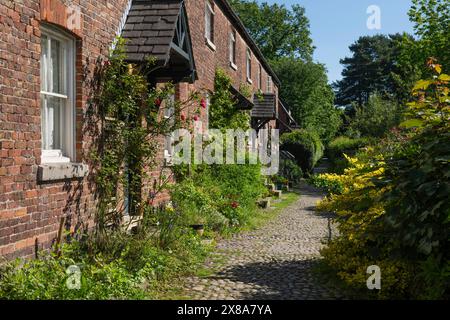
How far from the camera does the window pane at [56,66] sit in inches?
247

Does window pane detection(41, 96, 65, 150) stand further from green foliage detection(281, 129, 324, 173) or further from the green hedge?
green foliage detection(281, 129, 324, 173)

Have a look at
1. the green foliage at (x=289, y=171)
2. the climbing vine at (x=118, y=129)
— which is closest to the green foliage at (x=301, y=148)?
the green foliage at (x=289, y=171)

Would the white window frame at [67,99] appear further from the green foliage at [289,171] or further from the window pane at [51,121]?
the green foliage at [289,171]

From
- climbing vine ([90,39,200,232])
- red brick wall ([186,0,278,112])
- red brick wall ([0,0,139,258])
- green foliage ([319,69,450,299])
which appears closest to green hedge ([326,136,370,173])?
red brick wall ([186,0,278,112])

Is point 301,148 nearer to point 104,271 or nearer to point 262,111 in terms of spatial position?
point 262,111

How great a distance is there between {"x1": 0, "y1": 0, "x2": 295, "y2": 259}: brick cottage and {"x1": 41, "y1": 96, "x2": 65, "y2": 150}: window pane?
0.04ft

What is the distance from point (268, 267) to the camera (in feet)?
24.3

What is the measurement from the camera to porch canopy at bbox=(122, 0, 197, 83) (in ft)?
25.3

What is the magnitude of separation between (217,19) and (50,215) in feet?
36.8

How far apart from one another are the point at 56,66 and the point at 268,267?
4.23 meters

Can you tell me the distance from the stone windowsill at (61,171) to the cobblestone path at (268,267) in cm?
208

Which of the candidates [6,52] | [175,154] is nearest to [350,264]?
[6,52]

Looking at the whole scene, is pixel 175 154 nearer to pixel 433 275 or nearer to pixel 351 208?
pixel 351 208

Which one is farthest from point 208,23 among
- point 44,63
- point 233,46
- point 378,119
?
point 378,119
